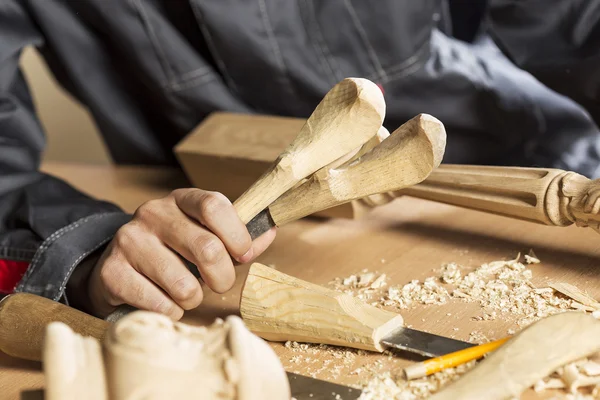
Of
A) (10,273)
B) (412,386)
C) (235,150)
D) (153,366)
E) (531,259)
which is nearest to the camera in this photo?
(153,366)

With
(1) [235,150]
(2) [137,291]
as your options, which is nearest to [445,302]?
(2) [137,291]

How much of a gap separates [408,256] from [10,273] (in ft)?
1.86

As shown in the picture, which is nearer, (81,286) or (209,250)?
(209,250)

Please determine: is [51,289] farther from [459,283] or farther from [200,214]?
[459,283]

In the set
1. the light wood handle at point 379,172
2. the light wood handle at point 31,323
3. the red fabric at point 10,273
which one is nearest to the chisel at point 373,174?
the light wood handle at point 379,172

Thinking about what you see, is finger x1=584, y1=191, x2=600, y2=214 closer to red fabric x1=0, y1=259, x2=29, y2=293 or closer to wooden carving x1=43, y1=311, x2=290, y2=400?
wooden carving x1=43, y1=311, x2=290, y2=400

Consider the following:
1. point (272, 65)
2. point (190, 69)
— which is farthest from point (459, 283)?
point (190, 69)

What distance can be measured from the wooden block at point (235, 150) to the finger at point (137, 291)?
1.05 feet

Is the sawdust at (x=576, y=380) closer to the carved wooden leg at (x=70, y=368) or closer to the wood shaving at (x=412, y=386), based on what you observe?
the wood shaving at (x=412, y=386)

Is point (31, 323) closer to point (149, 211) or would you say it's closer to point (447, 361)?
point (149, 211)

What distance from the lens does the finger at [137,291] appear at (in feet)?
2.55

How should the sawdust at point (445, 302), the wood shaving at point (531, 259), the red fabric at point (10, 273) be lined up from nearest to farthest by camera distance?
1. the sawdust at point (445, 302)
2. the wood shaving at point (531, 259)
3. the red fabric at point (10, 273)

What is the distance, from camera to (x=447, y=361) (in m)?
0.63

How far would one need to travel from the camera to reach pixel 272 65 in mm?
1251
